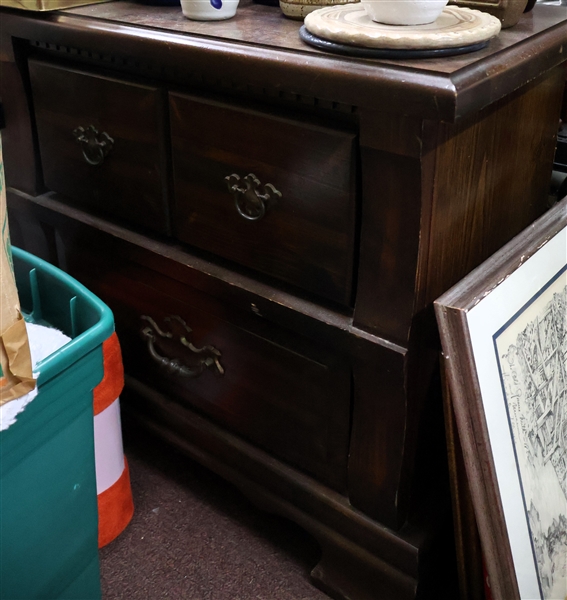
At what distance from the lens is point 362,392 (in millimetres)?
751

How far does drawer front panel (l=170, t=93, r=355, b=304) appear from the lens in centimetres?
68

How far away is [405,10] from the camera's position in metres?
0.64

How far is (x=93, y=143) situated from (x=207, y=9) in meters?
0.24

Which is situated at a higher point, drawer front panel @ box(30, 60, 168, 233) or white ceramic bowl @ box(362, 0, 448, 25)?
white ceramic bowl @ box(362, 0, 448, 25)

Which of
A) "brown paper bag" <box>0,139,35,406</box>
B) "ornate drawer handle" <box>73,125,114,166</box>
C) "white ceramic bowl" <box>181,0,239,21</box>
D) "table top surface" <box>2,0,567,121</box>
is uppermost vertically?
"white ceramic bowl" <box>181,0,239,21</box>

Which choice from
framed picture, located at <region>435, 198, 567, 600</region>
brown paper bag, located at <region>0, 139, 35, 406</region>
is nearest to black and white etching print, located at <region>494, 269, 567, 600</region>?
framed picture, located at <region>435, 198, 567, 600</region>

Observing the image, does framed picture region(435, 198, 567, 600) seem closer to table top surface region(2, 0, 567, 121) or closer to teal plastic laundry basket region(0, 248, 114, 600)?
table top surface region(2, 0, 567, 121)

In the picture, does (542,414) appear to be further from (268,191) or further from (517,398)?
(268,191)

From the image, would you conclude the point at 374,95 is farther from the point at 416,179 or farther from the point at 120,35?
the point at 120,35

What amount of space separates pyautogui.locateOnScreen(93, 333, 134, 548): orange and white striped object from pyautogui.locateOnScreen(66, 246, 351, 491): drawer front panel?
75mm

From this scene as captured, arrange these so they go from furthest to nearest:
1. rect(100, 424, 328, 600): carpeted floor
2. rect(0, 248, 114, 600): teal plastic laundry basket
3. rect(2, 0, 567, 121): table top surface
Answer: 1. rect(100, 424, 328, 600): carpeted floor
2. rect(0, 248, 114, 600): teal plastic laundry basket
3. rect(2, 0, 567, 121): table top surface

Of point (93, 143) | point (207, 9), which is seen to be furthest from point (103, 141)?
point (207, 9)

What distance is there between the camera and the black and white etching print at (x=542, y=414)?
0.75m

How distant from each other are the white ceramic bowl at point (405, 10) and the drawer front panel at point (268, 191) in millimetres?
120
